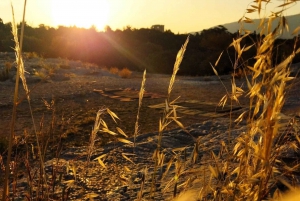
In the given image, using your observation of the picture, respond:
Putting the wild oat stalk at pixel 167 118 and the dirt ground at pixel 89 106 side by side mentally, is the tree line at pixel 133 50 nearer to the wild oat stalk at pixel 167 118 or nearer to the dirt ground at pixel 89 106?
the dirt ground at pixel 89 106

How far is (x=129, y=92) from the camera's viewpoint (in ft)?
27.1

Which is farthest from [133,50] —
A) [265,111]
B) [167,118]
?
[265,111]

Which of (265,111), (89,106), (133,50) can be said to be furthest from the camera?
(133,50)

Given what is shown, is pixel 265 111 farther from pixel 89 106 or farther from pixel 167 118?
pixel 89 106

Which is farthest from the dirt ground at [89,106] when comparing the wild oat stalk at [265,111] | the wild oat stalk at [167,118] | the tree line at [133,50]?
the tree line at [133,50]

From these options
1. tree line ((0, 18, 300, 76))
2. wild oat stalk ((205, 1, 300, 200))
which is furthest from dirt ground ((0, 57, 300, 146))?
tree line ((0, 18, 300, 76))

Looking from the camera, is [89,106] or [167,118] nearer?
[167,118]

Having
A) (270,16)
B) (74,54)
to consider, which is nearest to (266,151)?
(270,16)

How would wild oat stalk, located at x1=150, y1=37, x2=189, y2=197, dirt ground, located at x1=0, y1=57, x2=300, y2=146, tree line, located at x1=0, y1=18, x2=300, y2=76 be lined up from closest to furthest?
wild oat stalk, located at x1=150, y1=37, x2=189, y2=197, dirt ground, located at x1=0, y1=57, x2=300, y2=146, tree line, located at x1=0, y1=18, x2=300, y2=76

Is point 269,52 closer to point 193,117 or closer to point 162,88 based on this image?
point 193,117

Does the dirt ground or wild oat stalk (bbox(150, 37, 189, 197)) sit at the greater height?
wild oat stalk (bbox(150, 37, 189, 197))

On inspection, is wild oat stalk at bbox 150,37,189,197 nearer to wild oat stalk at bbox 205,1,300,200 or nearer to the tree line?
wild oat stalk at bbox 205,1,300,200

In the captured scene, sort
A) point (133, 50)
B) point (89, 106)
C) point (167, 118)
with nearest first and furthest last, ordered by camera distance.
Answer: point (167, 118), point (89, 106), point (133, 50)

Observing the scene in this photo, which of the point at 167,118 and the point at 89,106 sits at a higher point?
the point at 167,118
